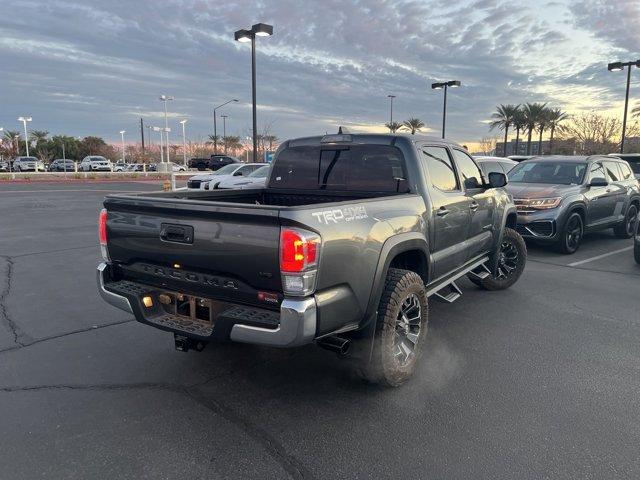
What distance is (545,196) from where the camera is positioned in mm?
8961

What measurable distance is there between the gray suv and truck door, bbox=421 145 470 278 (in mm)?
4583

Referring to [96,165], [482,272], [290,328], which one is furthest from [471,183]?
[96,165]

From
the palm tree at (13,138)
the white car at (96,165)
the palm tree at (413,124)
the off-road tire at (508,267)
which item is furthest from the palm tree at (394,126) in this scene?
the palm tree at (13,138)

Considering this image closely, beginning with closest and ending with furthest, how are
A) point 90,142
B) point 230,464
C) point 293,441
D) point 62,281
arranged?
point 230,464
point 293,441
point 62,281
point 90,142

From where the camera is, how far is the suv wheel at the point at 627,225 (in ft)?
36.5

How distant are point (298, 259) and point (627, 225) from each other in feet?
36.5

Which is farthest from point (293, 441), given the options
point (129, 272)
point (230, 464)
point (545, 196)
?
point (545, 196)

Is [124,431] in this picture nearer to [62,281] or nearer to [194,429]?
[194,429]

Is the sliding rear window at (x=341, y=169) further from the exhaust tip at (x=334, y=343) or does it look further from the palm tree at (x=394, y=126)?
the palm tree at (x=394, y=126)

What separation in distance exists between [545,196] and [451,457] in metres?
7.26

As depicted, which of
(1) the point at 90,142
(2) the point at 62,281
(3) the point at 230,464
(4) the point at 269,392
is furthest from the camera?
(1) the point at 90,142

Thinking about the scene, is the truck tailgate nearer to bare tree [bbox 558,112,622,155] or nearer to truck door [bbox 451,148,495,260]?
truck door [bbox 451,148,495,260]

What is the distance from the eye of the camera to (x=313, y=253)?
288cm

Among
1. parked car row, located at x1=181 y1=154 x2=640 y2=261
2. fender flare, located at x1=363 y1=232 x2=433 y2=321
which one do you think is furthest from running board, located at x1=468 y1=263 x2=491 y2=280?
fender flare, located at x1=363 y1=232 x2=433 y2=321
